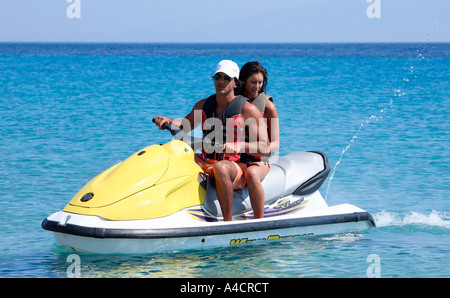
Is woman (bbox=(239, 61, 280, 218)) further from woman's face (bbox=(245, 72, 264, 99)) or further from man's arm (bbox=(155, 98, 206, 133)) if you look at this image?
man's arm (bbox=(155, 98, 206, 133))

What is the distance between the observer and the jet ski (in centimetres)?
471

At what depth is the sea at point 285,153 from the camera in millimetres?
4930

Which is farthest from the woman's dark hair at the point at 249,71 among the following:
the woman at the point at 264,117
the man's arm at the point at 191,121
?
the man's arm at the point at 191,121

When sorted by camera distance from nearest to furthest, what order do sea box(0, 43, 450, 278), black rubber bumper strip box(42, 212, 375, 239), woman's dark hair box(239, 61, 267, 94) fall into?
black rubber bumper strip box(42, 212, 375, 239) < sea box(0, 43, 450, 278) < woman's dark hair box(239, 61, 267, 94)

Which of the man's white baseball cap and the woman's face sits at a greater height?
the man's white baseball cap

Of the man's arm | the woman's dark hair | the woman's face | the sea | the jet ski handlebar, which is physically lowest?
the sea

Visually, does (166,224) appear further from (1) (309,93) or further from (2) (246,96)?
(1) (309,93)

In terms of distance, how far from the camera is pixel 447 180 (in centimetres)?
854

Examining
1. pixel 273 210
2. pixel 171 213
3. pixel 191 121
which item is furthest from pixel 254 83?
pixel 171 213

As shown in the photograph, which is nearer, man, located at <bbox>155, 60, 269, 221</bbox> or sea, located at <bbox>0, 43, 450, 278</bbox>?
sea, located at <bbox>0, 43, 450, 278</bbox>

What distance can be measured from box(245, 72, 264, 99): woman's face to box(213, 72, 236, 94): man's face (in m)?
0.26

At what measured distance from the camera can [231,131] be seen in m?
5.09

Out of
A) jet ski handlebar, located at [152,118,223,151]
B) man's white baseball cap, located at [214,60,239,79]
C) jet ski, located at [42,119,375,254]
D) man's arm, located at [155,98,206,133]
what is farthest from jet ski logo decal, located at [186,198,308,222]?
man's white baseball cap, located at [214,60,239,79]
